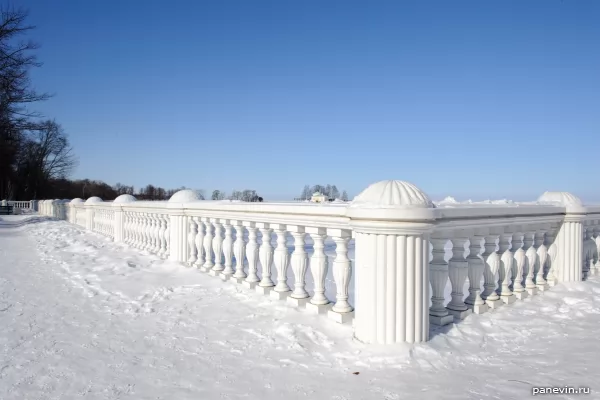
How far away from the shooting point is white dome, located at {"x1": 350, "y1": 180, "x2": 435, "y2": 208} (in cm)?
286

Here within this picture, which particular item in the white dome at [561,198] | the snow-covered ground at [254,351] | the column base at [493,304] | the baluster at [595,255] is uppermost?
the white dome at [561,198]

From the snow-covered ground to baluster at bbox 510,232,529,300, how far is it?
0.60ft

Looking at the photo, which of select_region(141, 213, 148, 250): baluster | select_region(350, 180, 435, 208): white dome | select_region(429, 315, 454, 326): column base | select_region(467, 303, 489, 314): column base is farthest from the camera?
select_region(141, 213, 148, 250): baluster

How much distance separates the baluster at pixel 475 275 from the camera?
3699 millimetres

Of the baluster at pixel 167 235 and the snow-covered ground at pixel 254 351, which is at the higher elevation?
the baluster at pixel 167 235

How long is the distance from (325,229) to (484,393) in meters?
1.79

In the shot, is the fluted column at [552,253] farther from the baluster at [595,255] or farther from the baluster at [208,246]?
the baluster at [208,246]

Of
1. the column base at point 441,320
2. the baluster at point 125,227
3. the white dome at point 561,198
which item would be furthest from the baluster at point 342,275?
the baluster at point 125,227

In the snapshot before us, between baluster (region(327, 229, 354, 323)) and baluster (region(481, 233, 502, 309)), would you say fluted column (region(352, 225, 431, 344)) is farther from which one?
baluster (region(481, 233, 502, 309))

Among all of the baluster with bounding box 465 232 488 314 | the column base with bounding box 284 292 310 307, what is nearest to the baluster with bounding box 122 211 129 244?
the column base with bounding box 284 292 310 307

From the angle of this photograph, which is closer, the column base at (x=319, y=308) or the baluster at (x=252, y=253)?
the column base at (x=319, y=308)

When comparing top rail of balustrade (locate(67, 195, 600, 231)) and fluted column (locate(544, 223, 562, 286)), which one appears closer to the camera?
top rail of balustrade (locate(67, 195, 600, 231))

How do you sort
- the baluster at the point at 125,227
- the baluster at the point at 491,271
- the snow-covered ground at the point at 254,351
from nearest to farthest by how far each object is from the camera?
the snow-covered ground at the point at 254,351 → the baluster at the point at 491,271 → the baluster at the point at 125,227

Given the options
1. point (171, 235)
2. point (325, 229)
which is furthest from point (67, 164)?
point (325, 229)
